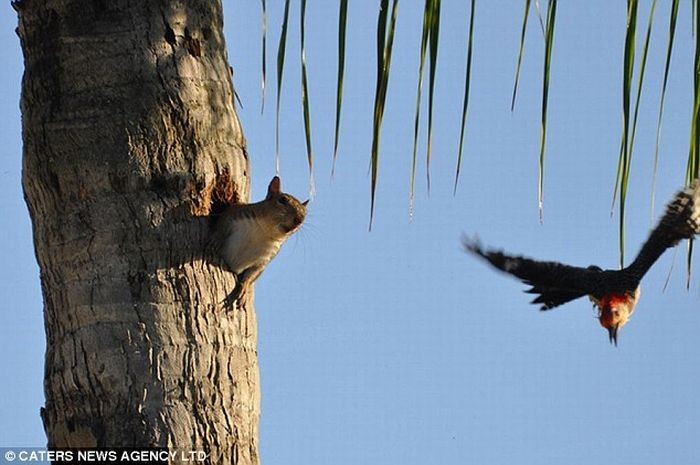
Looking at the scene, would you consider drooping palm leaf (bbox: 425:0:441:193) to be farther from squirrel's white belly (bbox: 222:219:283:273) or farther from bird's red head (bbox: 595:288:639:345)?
bird's red head (bbox: 595:288:639:345)

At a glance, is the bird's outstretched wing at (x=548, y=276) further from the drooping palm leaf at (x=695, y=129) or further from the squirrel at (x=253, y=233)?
the drooping palm leaf at (x=695, y=129)

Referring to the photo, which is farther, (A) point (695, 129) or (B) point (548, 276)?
(B) point (548, 276)

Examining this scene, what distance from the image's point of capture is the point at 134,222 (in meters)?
3.27

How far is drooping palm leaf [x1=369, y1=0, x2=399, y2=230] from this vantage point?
3000 mm

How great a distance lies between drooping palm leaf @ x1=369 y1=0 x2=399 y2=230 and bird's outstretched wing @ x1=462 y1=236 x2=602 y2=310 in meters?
2.34

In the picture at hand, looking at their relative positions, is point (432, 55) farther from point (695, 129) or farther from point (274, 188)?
point (274, 188)

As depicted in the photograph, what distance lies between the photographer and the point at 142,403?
308 cm

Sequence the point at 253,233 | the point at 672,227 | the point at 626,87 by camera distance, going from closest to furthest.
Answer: the point at 626,87 → the point at 253,233 → the point at 672,227

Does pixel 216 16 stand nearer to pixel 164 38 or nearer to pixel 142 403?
pixel 164 38

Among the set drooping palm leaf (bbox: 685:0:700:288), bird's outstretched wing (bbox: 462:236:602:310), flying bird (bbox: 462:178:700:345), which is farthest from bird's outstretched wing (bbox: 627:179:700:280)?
drooping palm leaf (bbox: 685:0:700:288)

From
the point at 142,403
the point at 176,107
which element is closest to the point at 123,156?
the point at 176,107

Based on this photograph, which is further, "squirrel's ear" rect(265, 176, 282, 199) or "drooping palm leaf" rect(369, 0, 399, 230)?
"squirrel's ear" rect(265, 176, 282, 199)

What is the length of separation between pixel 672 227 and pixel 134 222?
2364mm

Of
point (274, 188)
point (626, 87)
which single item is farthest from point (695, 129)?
point (274, 188)
